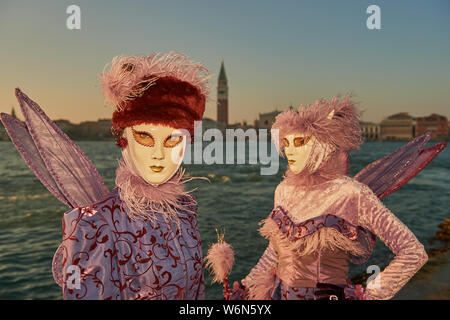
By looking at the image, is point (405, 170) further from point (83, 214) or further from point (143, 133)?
point (83, 214)

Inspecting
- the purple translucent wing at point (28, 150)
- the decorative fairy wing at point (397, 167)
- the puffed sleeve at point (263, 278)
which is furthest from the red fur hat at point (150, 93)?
the decorative fairy wing at point (397, 167)

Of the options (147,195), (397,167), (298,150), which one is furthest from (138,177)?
(397,167)

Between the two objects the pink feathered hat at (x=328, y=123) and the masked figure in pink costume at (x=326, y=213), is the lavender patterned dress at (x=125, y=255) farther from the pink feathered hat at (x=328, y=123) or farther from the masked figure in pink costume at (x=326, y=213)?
the pink feathered hat at (x=328, y=123)

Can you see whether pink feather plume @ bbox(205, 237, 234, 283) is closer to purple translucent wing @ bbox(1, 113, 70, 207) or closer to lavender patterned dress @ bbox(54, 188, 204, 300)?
lavender patterned dress @ bbox(54, 188, 204, 300)

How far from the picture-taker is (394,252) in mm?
1958

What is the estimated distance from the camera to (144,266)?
1.59 metres

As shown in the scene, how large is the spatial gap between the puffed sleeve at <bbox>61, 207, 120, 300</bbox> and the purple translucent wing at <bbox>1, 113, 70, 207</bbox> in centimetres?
30

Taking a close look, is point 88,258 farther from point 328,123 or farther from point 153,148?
point 328,123

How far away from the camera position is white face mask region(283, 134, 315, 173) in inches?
89.4

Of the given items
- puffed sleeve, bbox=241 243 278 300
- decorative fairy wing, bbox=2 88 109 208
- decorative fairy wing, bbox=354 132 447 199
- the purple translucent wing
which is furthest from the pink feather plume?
decorative fairy wing, bbox=354 132 447 199

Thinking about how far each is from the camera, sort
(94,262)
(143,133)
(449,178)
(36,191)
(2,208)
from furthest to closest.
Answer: (449,178) → (36,191) → (2,208) → (143,133) → (94,262)
